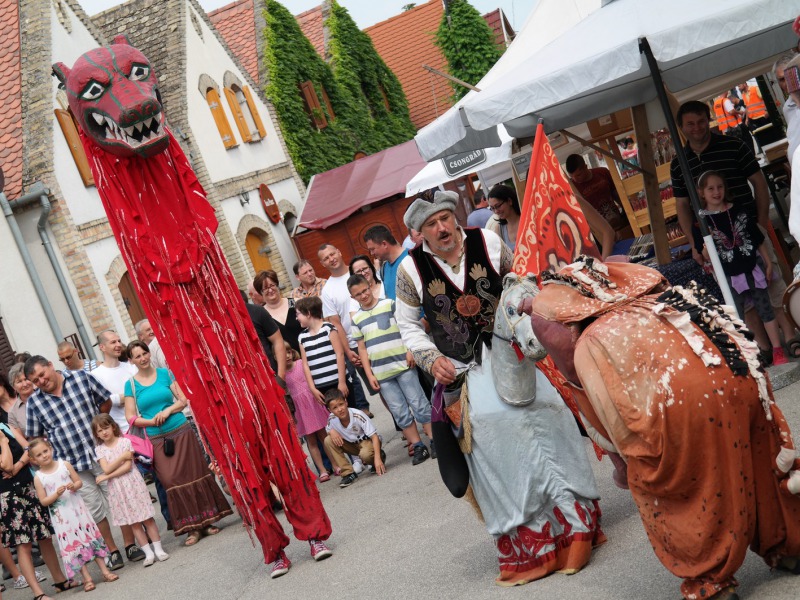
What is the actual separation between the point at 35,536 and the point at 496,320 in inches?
226

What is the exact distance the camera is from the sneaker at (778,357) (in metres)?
7.95

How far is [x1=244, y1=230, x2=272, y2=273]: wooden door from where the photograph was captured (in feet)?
93.1

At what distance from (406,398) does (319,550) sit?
8.82 feet

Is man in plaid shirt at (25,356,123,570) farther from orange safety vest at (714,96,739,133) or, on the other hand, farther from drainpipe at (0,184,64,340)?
orange safety vest at (714,96,739,133)

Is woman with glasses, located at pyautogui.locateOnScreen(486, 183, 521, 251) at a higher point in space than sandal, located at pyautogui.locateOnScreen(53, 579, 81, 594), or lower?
higher

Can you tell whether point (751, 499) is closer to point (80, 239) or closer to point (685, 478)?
point (685, 478)

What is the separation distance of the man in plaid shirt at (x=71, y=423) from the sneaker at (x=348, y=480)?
81.1 inches

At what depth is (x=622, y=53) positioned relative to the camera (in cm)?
720

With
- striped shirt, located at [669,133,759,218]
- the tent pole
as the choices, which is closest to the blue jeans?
the tent pole

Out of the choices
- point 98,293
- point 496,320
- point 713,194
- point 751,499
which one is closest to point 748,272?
point 713,194

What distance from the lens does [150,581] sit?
880 cm

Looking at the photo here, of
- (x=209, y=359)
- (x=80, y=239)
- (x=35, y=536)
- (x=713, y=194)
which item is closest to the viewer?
(x=209, y=359)

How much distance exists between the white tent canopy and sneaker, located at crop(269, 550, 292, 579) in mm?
3317

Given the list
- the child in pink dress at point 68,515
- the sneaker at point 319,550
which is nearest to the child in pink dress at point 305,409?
the child in pink dress at point 68,515
